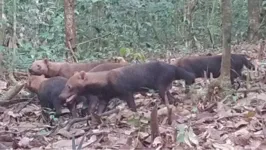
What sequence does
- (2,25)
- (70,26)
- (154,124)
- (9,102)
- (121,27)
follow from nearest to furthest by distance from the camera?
1. (154,124)
2. (9,102)
3. (2,25)
4. (70,26)
5. (121,27)

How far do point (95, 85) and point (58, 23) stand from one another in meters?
8.33

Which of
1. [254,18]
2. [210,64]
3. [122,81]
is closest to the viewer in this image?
[122,81]

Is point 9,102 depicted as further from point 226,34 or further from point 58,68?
point 226,34

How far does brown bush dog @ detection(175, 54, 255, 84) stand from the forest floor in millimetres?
1582

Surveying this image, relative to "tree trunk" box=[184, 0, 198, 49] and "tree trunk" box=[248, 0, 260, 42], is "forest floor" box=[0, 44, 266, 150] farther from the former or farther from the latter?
"tree trunk" box=[184, 0, 198, 49]

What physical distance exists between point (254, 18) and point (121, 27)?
4059 mm

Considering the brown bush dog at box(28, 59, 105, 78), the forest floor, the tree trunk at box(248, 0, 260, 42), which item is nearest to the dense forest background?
the tree trunk at box(248, 0, 260, 42)

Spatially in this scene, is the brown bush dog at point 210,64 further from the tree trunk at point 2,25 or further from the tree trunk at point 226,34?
the tree trunk at point 2,25

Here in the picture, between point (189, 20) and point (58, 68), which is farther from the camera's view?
point (189, 20)

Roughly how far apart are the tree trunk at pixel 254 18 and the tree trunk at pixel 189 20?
1.64m

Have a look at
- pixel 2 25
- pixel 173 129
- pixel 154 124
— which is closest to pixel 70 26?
pixel 2 25

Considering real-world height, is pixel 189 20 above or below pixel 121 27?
above

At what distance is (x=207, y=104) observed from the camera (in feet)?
18.9

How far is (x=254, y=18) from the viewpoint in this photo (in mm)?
15672
